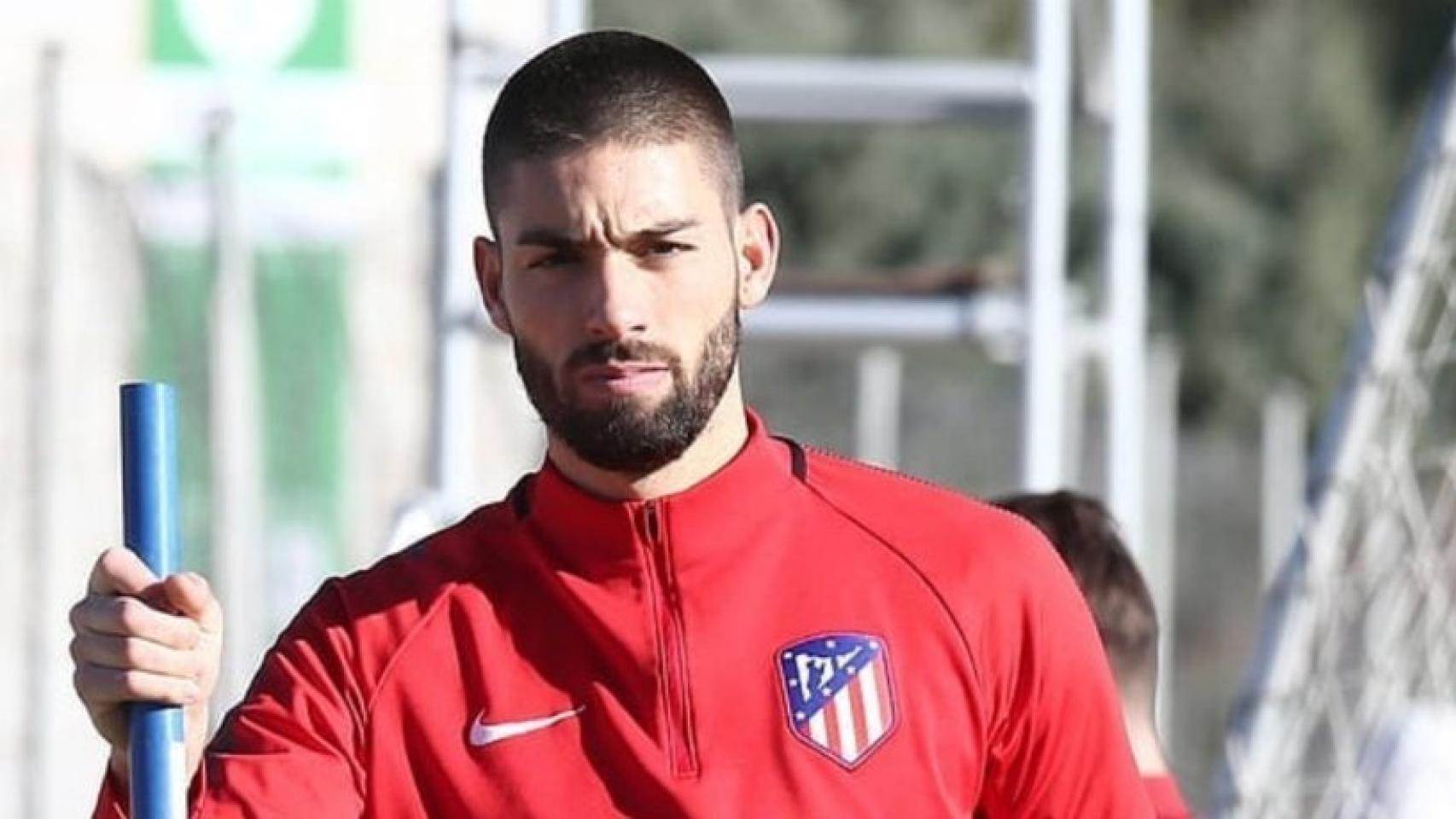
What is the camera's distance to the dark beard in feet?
11.3

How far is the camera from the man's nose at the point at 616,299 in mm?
3404

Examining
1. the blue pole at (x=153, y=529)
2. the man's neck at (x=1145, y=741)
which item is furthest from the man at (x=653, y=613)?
the man's neck at (x=1145, y=741)

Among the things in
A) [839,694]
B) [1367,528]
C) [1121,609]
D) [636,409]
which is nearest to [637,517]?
[636,409]

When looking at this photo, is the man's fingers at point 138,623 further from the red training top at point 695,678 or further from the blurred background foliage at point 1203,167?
the blurred background foliage at point 1203,167

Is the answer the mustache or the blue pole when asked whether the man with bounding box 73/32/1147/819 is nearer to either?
the mustache

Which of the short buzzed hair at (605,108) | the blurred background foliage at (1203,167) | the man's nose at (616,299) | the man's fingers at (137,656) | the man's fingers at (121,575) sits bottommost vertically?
the blurred background foliage at (1203,167)

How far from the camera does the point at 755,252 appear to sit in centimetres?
360

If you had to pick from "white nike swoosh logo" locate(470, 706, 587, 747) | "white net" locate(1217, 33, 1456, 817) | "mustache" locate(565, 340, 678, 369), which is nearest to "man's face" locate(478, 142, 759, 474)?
"mustache" locate(565, 340, 678, 369)

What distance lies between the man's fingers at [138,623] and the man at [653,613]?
0.78 feet

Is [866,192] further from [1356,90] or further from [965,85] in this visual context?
[965,85]

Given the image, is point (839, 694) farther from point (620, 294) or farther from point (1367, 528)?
point (1367, 528)

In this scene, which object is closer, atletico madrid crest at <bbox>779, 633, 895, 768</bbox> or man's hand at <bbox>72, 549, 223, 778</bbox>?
man's hand at <bbox>72, 549, 223, 778</bbox>

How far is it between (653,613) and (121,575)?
567 millimetres

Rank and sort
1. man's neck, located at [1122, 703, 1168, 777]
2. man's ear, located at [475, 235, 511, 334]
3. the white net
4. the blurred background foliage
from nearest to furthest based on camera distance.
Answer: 1. man's ear, located at [475, 235, 511, 334]
2. man's neck, located at [1122, 703, 1168, 777]
3. the white net
4. the blurred background foliage
